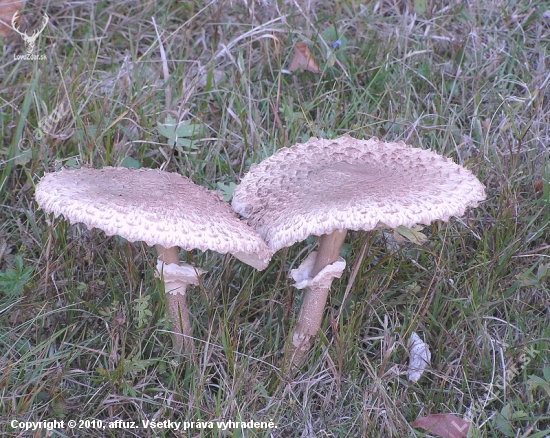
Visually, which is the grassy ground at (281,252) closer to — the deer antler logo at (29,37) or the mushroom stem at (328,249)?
the deer antler logo at (29,37)

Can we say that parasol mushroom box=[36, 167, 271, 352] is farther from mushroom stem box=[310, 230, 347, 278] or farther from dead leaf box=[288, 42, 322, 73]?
dead leaf box=[288, 42, 322, 73]

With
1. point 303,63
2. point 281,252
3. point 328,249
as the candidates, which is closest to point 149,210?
point 328,249

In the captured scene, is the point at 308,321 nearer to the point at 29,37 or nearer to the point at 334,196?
the point at 334,196

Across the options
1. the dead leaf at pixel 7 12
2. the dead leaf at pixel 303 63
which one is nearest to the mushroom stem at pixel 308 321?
the dead leaf at pixel 303 63

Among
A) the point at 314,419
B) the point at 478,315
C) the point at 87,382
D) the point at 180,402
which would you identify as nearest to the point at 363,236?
the point at 478,315

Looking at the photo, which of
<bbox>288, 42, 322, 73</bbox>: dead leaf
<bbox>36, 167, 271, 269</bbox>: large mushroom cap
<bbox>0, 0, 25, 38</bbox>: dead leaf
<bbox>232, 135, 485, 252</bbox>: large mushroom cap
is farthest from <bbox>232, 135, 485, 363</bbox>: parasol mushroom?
<bbox>0, 0, 25, 38</bbox>: dead leaf

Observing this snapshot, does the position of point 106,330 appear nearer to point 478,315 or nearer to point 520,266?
point 478,315
